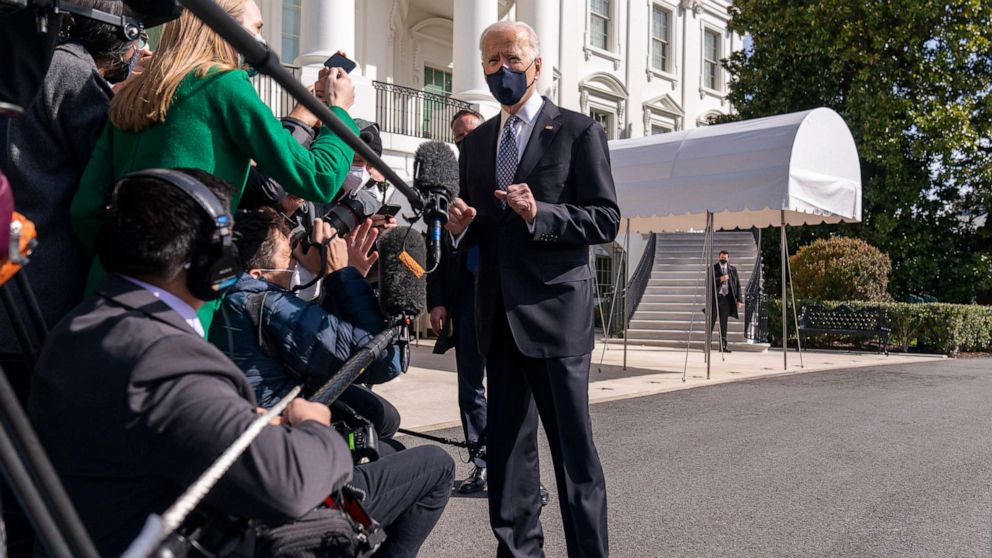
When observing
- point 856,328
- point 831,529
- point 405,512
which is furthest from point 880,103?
point 405,512

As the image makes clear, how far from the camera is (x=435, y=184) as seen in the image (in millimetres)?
2725

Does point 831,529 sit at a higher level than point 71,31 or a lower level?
lower

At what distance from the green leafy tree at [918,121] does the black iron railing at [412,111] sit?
1000 cm

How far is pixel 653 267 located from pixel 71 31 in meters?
20.5

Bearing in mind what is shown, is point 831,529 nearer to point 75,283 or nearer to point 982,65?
point 75,283

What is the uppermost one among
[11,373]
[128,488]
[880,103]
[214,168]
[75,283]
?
[880,103]

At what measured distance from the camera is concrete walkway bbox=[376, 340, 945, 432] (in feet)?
27.8

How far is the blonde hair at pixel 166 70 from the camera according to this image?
91.7 inches

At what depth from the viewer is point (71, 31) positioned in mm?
2324

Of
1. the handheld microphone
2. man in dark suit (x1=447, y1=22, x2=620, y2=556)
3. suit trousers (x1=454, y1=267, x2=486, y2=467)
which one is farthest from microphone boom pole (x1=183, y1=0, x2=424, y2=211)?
suit trousers (x1=454, y1=267, x2=486, y2=467)

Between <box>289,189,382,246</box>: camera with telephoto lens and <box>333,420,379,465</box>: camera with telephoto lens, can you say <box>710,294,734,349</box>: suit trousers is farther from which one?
<box>333,420,379,465</box>: camera with telephoto lens

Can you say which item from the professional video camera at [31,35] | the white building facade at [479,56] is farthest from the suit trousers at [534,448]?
the white building facade at [479,56]

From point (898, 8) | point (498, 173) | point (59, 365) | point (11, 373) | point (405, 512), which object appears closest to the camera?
point (59, 365)

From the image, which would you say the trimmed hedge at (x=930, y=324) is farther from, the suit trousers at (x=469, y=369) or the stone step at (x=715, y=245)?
the suit trousers at (x=469, y=369)
